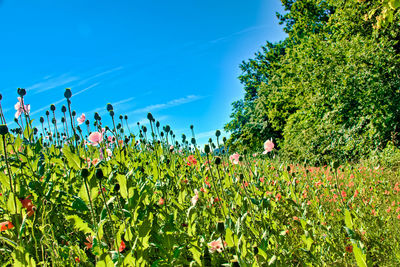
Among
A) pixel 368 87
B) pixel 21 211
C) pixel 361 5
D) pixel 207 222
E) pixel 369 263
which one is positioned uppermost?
pixel 361 5

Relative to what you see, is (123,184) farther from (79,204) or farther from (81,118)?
(81,118)

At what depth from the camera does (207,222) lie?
1.95m

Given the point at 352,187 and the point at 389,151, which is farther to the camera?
the point at 389,151

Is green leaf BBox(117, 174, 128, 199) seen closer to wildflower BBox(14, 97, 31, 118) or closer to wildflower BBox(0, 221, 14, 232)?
wildflower BBox(0, 221, 14, 232)

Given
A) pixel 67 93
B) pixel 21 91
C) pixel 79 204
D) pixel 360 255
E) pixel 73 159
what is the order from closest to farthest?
pixel 360 255 → pixel 79 204 → pixel 73 159 → pixel 67 93 → pixel 21 91

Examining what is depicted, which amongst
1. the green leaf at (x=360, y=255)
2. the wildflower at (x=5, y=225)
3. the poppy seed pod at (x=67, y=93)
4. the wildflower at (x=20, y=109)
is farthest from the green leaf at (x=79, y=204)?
the wildflower at (x=20, y=109)

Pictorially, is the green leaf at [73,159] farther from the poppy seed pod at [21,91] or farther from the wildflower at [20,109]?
the wildflower at [20,109]

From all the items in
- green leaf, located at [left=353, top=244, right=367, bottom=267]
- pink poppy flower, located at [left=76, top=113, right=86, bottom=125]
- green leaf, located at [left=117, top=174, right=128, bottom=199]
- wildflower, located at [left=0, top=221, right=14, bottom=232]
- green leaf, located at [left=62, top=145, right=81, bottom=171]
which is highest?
pink poppy flower, located at [left=76, top=113, right=86, bottom=125]

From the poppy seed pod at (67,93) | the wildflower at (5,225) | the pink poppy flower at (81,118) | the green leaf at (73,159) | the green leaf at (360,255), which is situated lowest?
the green leaf at (360,255)

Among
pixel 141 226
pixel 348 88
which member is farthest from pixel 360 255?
pixel 348 88

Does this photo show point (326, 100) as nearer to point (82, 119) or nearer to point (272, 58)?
point (82, 119)

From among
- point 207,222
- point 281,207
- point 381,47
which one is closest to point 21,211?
point 207,222

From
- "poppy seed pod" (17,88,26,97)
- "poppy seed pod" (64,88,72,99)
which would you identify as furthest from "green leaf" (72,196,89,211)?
"poppy seed pod" (17,88,26,97)

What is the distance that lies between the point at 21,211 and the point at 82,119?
184cm
